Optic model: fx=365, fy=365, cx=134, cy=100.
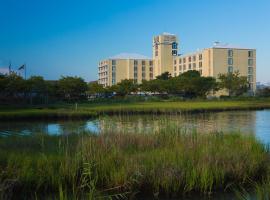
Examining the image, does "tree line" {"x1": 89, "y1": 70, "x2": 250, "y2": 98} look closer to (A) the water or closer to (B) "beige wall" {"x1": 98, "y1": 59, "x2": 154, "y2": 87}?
(B) "beige wall" {"x1": 98, "y1": 59, "x2": 154, "y2": 87}

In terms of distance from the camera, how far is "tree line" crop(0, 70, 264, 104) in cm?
5609

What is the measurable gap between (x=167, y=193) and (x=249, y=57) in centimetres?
11705

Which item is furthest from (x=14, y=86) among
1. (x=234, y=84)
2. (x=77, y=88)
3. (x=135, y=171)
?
(x=234, y=84)

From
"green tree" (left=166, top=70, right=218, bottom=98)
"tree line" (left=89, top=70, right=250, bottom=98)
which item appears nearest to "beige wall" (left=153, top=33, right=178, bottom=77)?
"tree line" (left=89, top=70, right=250, bottom=98)

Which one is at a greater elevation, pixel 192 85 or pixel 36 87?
pixel 192 85

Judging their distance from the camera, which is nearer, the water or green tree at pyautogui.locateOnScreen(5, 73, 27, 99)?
the water

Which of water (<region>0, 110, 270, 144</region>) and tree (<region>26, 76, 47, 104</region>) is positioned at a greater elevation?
tree (<region>26, 76, 47, 104</region>)

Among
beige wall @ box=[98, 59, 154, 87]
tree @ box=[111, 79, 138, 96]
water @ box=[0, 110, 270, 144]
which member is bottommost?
water @ box=[0, 110, 270, 144]

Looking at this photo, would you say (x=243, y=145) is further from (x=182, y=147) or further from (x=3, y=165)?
(x=3, y=165)

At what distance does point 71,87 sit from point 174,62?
243ft

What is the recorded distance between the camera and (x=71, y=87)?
230 feet

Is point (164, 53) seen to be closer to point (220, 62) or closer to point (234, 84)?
point (220, 62)

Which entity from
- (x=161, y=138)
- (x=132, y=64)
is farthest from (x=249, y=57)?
(x=161, y=138)

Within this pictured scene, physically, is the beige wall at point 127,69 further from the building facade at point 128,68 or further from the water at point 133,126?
the water at point 133,126
